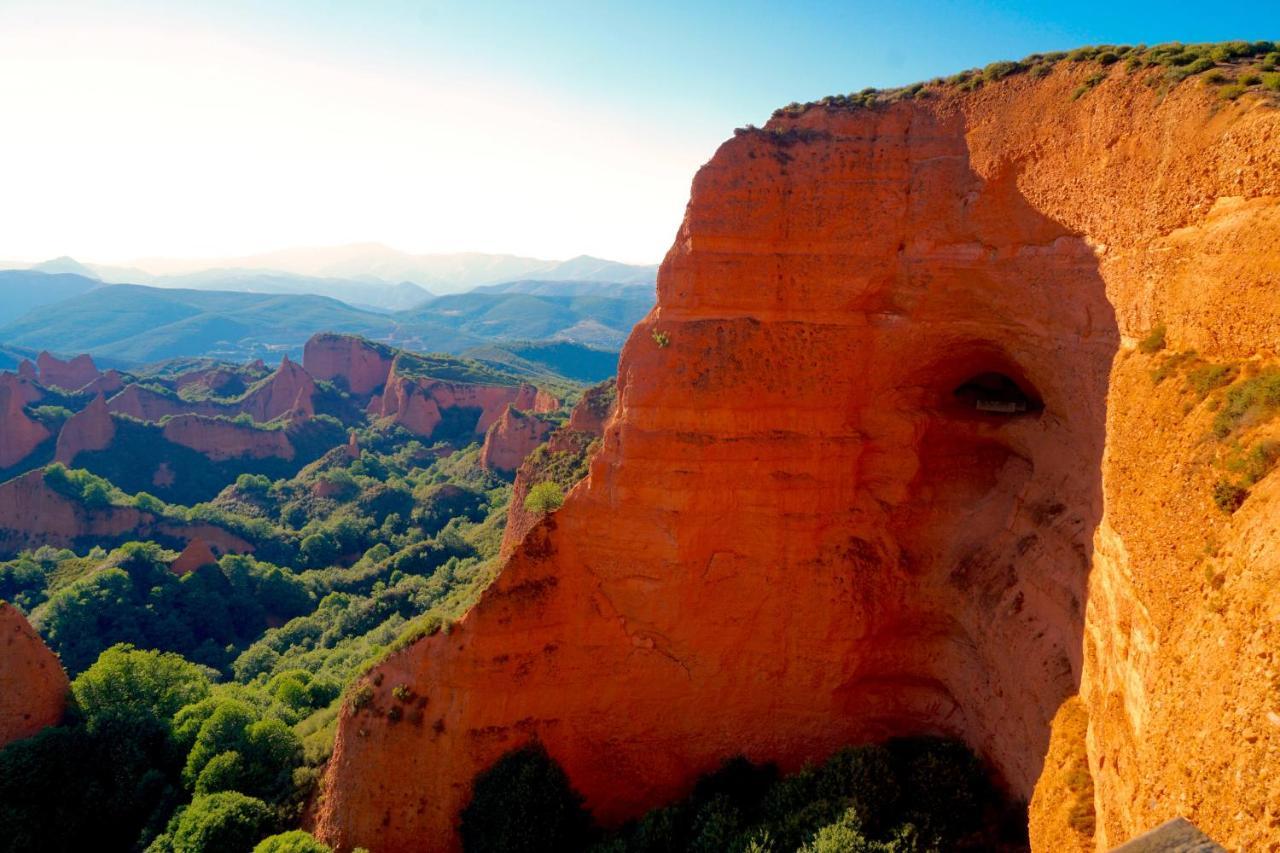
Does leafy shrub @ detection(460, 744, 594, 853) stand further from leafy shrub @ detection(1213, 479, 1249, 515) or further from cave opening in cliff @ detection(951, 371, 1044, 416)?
leafy shrub @ detection(1213, 479, 1249, 515)

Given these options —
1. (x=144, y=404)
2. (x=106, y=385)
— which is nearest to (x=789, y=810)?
(x=144, y=404)

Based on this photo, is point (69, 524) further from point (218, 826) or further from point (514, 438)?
point (218, 826)

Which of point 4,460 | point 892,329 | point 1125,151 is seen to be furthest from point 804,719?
point 4,460

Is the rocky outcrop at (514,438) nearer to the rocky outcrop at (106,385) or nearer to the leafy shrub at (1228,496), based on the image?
the rocky outcrop at (106,385)

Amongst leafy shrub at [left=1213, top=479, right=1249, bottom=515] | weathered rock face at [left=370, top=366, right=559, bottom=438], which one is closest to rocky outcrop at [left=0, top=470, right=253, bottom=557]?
weathered rock face at [left=370, top=366, right=559, bottom=438]

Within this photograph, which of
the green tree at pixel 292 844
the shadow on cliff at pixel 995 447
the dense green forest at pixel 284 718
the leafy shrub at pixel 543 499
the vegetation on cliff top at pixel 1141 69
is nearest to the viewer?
the vegetation on cliff top at pixel 1141 69

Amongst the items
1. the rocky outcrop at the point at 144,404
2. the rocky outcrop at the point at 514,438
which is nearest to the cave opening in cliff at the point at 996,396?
the rocky outcrop at the point at 514,438

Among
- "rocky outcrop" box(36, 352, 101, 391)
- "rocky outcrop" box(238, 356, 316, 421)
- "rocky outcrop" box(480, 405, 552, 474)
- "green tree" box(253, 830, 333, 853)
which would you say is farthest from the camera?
"rocky outcrop" box(36, 352, 101, 391)
